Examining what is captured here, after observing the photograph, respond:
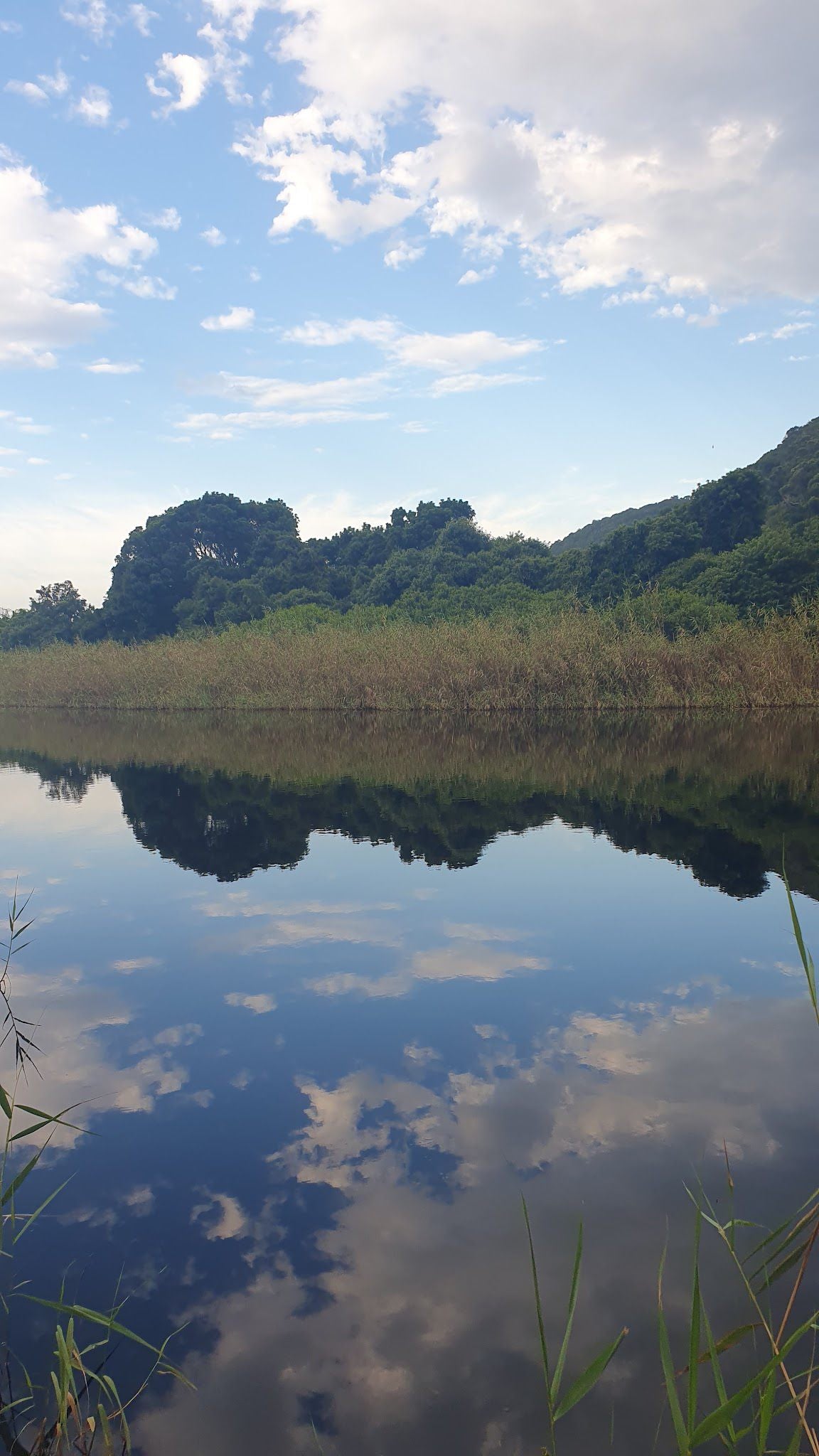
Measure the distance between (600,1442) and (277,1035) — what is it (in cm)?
349

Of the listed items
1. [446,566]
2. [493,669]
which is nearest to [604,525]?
[446,566]

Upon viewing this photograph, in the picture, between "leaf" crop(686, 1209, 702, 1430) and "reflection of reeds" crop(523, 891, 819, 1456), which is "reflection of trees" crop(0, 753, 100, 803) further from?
"leaf" crop(686, 1209, 702, 1430)

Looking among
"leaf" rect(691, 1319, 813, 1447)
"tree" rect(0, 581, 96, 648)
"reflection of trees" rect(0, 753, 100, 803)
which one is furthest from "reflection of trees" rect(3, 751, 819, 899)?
"tree" rect(0, 581, 96, 648)

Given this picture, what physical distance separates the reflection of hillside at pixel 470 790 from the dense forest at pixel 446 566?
1665cm

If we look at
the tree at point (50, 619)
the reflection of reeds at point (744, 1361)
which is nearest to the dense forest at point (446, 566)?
the tree at point (50, 619)

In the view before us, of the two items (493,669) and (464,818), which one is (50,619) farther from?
(464,818)

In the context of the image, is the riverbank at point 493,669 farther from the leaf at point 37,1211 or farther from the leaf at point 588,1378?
the leaf at point 588,1378

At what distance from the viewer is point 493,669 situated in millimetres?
29828

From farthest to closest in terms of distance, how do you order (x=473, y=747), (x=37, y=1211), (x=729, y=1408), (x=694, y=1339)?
(x=473, y=747)
(x=37, y=1211)
(x=694, y=1339)
(x=729, y=1408)

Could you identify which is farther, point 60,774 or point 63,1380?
point 60,774

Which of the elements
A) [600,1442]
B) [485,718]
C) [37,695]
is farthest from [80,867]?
[37,695]

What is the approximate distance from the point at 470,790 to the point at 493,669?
14994mm

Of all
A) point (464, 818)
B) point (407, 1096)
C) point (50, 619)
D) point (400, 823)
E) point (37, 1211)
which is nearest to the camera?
point (37, 1211)

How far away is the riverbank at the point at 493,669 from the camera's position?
2745 cm
